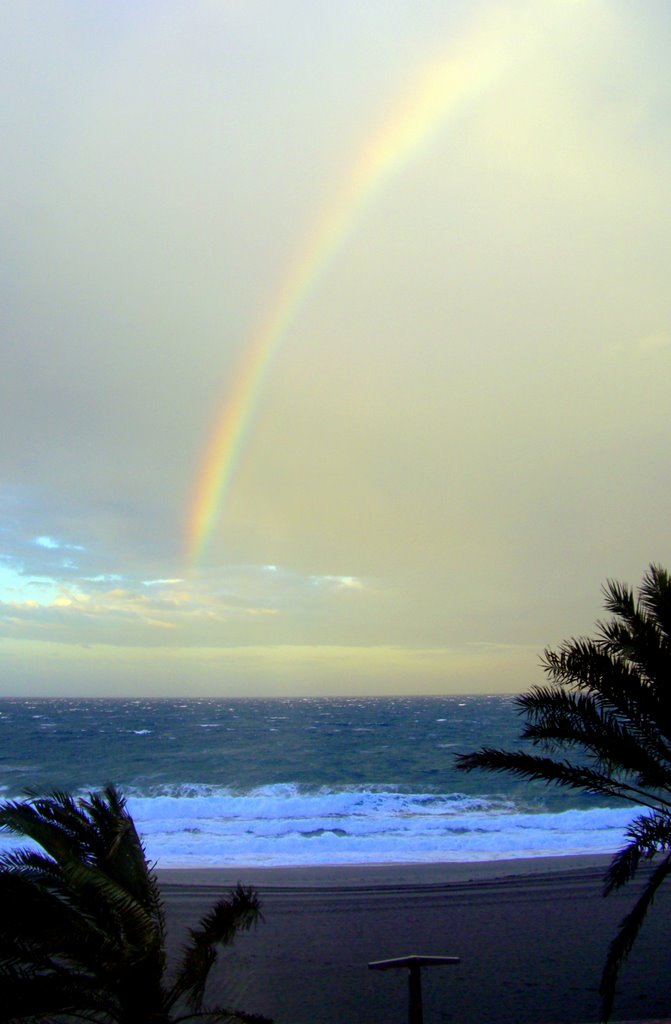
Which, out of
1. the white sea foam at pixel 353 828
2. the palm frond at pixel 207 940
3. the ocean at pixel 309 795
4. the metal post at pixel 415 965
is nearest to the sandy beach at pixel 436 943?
the white sea foam at pixel 353 828

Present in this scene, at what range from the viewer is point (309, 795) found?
40625mm

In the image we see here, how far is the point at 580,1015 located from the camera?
35.8 ft

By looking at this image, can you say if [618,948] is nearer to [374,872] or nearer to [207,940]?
Answer: [207,940]

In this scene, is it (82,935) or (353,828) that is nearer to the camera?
(82,935)

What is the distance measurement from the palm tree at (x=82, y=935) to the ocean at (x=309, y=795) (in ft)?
3.47

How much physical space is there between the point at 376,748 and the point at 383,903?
46.5 m

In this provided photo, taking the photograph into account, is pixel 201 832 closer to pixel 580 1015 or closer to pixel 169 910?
pixel 169 910

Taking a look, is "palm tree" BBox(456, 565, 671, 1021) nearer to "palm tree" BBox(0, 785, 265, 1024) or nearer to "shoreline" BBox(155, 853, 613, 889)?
"palm tree" BBox(0, 785, 265, 1024)

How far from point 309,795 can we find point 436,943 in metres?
27.4

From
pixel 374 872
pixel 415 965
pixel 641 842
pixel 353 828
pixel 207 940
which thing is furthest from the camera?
pixel 353 828

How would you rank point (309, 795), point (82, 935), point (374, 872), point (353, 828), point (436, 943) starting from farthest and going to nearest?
point (309, 795)
point (353, 828)
point (374, 872)
point (436, 943)
point (82, 935)

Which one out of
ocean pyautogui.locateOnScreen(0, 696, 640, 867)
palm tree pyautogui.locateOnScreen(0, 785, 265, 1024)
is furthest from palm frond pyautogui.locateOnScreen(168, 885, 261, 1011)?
ocean pyautogui.locateOnScreen(0, 696, 640, 867)

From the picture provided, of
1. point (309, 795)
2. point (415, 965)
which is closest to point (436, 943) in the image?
point (415, 965)

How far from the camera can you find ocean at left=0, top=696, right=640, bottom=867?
25484 mm
